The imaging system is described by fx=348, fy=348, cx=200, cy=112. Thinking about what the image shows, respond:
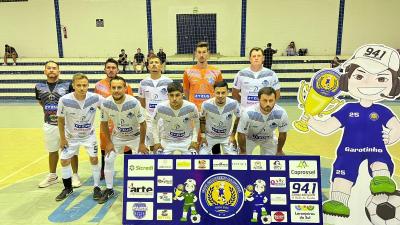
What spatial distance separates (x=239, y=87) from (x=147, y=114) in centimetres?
166

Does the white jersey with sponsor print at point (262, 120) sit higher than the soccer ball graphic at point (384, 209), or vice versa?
the white jersey with sponsor print at point (262, 120)

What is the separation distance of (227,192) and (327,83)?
1897 mm

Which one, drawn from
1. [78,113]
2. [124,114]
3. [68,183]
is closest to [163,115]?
[124,114]

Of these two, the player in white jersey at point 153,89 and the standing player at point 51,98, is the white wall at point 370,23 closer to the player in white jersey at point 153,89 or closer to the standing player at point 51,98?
the player in white jersey at point 153,89

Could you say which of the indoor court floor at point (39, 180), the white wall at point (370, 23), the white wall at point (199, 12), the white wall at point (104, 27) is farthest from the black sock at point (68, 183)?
the white wall at point (370, 23)

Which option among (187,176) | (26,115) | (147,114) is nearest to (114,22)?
(26,115)

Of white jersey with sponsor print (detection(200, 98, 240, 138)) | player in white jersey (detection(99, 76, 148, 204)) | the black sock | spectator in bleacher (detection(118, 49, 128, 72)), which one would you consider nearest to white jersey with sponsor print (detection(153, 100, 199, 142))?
white jersey with sponsor print (detection(200, 98, 240, 138))

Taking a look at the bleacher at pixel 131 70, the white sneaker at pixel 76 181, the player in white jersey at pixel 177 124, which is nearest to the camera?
the player in white jersey at pixel 177 124

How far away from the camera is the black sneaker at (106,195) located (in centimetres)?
559

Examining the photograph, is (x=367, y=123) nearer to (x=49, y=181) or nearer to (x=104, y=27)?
(x=49, y=181)

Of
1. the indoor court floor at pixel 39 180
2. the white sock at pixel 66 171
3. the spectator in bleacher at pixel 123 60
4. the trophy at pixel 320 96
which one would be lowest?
the indoor court floor at pixel 39 180

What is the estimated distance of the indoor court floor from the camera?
5.16 m

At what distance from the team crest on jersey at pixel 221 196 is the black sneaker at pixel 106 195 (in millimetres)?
2038

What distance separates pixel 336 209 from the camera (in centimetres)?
440
